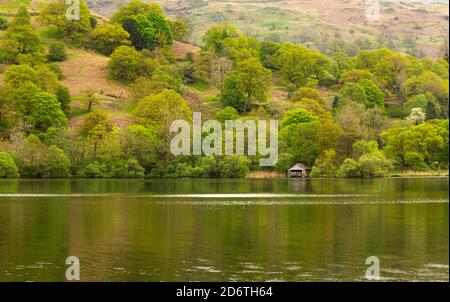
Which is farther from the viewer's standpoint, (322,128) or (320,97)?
(320,97)

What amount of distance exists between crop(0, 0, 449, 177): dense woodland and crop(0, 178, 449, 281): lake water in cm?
4638

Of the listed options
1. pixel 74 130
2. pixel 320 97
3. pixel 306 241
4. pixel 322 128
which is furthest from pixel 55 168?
pixel 306 241

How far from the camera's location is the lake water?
3441 centimetres

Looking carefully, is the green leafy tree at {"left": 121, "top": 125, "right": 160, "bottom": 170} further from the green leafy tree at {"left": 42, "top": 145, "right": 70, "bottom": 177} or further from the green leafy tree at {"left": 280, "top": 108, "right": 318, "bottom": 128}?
the green leafy tree at {"left": 280, "top": 108, "right": 318, "bottom": 128}

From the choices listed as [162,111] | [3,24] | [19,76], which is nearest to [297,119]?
[162,111]

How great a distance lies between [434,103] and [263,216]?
102 m

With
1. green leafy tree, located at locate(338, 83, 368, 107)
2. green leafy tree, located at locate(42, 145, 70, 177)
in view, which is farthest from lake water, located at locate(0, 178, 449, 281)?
green leafy tree, located at locate(338, 83, 368, 107)

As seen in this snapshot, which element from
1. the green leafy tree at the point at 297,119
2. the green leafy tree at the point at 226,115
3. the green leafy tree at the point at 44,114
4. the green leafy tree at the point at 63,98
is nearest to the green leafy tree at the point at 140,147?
the green leafy tree at the point at 44,114

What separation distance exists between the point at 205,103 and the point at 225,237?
117 m

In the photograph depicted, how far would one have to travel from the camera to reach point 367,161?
4626 inches

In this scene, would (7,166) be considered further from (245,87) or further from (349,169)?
(245,87)

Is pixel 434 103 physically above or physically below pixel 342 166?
above

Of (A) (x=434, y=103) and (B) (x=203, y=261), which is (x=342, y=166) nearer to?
(A) (x=434, y=103)

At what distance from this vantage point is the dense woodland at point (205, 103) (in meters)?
121
